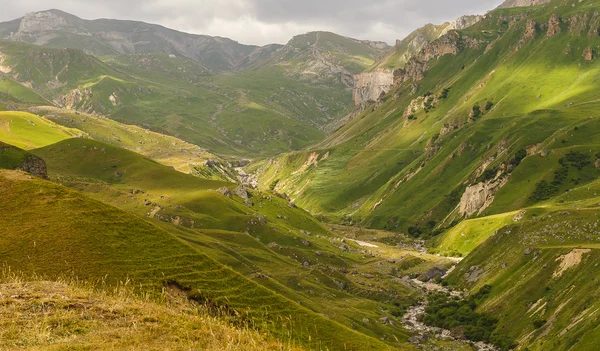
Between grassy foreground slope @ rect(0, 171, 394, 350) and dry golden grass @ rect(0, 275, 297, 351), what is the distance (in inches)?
353

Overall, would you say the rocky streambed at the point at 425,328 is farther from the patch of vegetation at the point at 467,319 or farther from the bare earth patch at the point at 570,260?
the bare earth patch at the point at 570,260

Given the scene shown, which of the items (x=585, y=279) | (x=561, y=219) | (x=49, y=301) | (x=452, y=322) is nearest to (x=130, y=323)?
(x=49, y=301)

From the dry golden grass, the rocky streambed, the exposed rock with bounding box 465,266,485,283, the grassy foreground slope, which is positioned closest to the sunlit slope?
the exposed rock with bounding box 465,266,485,283

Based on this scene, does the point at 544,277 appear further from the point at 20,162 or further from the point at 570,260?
the point at 20,162

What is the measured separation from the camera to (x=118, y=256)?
53.0 metres

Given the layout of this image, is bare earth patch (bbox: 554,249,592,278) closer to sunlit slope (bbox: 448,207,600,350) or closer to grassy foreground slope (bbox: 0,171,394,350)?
sunlit slope (bbox: 448,207,600,350)

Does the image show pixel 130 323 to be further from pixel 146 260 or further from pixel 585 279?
pixel 585 279

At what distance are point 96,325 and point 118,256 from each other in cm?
1996

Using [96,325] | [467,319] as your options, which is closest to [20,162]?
[96,325]

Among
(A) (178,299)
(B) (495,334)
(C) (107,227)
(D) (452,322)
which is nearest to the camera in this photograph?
(A) (178,299)

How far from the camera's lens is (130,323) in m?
35.0

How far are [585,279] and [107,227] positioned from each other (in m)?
99.9

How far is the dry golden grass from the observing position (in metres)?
30.3

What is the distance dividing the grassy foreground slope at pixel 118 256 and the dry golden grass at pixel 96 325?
8958mm
